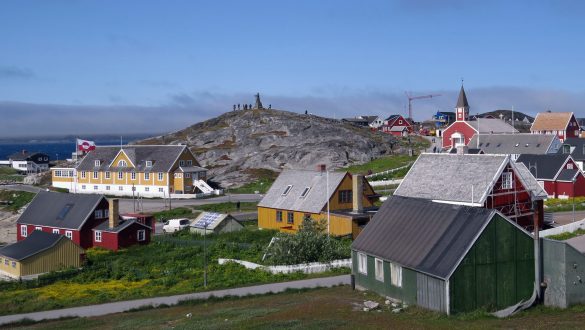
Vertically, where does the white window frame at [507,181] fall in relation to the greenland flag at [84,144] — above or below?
below

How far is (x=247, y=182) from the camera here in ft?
303

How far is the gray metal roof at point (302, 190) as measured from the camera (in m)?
52.2

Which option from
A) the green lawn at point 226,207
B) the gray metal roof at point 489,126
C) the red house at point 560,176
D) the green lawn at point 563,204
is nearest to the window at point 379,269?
the green lawn at point 563,204

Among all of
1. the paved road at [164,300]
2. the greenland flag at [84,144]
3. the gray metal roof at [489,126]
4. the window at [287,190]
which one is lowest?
the paved road at [164,300]

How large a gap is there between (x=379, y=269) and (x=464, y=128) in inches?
2873

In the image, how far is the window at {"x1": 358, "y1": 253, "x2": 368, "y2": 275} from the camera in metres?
31.7

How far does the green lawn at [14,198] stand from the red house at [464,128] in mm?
55830

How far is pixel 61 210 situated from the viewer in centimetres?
5594

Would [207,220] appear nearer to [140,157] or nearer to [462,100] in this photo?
[140,157]

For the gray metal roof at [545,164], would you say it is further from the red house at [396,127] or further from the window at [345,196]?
the red house at [396,127]

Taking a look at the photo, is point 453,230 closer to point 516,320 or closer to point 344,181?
point 516,320

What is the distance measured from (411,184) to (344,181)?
571 centimetres

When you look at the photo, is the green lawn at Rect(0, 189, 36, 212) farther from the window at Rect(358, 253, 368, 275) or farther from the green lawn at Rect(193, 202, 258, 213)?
the window at Rect(358, 253, 368, 275)

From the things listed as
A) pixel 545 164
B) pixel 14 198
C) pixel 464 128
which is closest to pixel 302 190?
pixel 545 164
